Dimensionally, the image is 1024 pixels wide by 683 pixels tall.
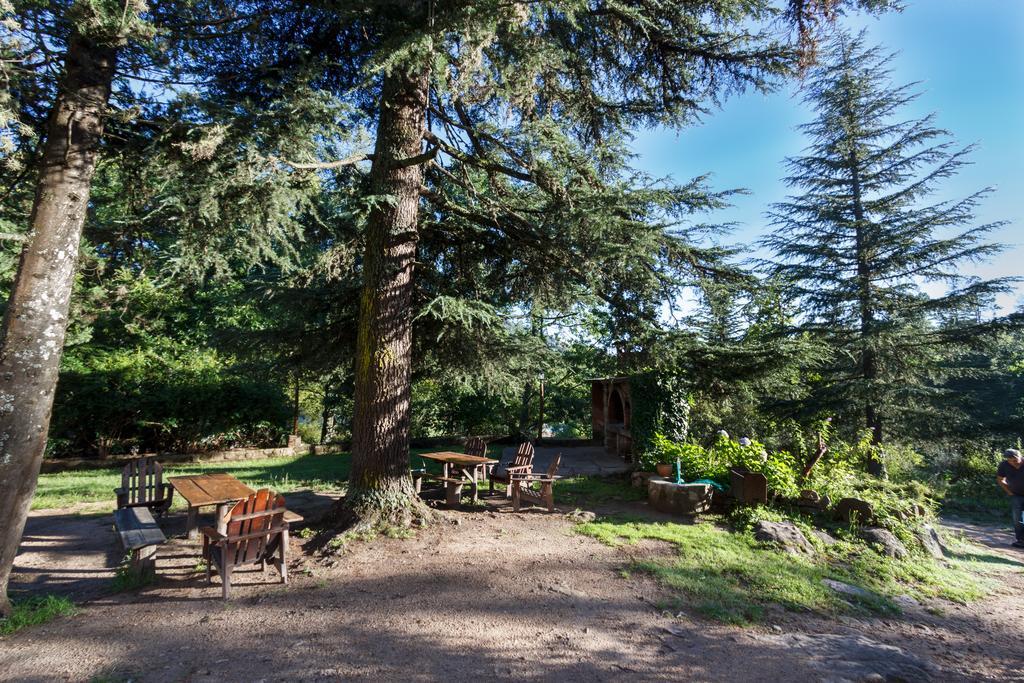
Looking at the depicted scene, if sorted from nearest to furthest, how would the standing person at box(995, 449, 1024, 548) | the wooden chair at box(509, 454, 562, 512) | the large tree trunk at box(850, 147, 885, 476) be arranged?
the wooden chair at box(509, 454, 562, 512) → the standing person at box(995, 449, 1024, 548) → the large tree trunk at box(850, 147, 885, 476)

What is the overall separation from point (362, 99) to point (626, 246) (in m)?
4.97

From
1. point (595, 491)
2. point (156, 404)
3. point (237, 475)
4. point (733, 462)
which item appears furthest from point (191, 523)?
point (156, 404)

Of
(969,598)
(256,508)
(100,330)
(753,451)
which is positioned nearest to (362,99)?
(256,508)

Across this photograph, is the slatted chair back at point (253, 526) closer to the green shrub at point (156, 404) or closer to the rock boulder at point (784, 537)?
the rock boulder at point (784, 537)

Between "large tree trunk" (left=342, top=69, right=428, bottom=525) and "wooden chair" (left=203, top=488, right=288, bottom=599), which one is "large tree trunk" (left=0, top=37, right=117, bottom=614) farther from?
"large tree trunk" (left=342, top=69, right=428, bottom=525)

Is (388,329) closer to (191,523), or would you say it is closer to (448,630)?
(191,523)

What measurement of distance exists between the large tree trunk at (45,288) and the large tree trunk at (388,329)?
284 cm

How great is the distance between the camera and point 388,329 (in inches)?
260

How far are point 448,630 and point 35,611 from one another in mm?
3487

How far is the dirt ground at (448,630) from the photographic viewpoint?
11.0 ft

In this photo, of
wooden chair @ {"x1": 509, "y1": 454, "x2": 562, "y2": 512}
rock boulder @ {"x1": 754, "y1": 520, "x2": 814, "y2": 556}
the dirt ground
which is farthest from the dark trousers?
wooden chair @ {"x1": 509, "y1": 454, "x2": 562, "y2": 512}

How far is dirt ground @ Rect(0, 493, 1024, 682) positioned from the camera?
3.37 m

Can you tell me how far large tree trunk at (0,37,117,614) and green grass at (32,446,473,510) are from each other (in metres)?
4.80

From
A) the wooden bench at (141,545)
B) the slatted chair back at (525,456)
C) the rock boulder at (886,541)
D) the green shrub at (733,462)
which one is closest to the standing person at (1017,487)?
the rock boulder at (886,541)
